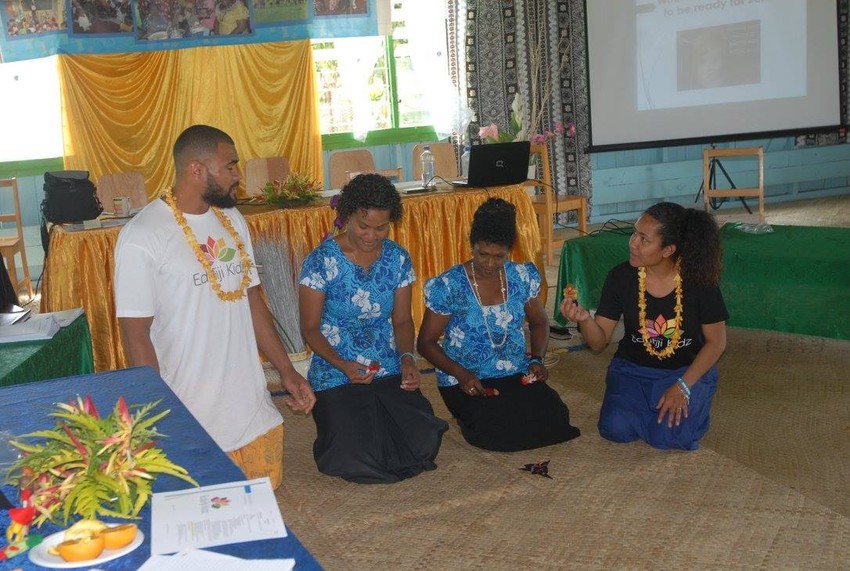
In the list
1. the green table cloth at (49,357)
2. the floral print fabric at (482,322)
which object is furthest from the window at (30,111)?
the floral print fabric at (482,322)

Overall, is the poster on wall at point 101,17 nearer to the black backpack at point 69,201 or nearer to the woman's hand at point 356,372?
the black backpack at point 69,201

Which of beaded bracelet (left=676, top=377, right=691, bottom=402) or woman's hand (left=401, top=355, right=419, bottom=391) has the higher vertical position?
woman's hand (left=401, top=355, right=419, bottom=391)

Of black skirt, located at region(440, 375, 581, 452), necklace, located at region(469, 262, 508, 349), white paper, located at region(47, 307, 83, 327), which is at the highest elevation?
white paper, located at region(47, 307, 83, 327)

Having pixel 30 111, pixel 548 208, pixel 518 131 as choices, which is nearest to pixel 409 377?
pixel 548 208

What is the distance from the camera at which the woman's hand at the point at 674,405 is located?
3.54 metres

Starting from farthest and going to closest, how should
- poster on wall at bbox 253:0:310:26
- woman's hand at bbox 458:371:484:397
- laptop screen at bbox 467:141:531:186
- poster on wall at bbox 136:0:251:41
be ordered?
poster on wall at bbox 253:0:310:26 → poster on wall at bbox 136:0:251:41 → laptop screen at bbox 467:141:531:186 → woman's hand at bbox 458:371:484:397

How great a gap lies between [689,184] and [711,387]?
635cm

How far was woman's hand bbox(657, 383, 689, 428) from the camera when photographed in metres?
3.54

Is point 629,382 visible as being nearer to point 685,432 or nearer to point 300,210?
point 685,432

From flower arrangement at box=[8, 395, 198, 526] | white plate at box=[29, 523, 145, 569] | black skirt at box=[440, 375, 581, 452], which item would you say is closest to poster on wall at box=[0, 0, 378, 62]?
black skirt at box=[440, 375, 581, 452]

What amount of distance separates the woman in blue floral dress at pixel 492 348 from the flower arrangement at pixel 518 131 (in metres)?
3.72

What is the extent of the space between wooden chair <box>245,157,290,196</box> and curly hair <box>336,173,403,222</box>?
3624mm

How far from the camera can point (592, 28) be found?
873 centimetres

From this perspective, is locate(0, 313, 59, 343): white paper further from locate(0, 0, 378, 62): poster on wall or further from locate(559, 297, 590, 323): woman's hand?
locate(0, 0, 378, 62): poster on wall
